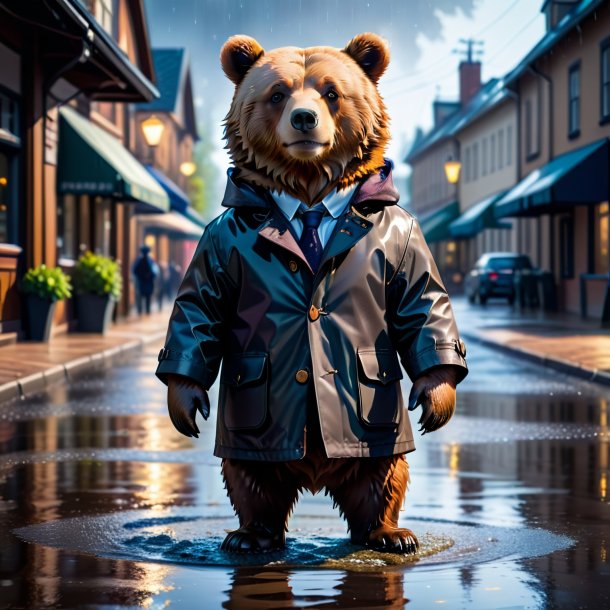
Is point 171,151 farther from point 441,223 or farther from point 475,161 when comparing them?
point 441,223

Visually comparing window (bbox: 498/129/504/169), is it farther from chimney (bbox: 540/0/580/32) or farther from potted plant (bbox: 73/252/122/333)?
potted plant (bbox: 73/252/122/333)

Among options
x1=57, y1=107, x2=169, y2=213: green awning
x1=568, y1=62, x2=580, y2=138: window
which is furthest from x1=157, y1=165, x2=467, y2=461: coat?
x1=568, y1=62, x2=580, y2=138: window

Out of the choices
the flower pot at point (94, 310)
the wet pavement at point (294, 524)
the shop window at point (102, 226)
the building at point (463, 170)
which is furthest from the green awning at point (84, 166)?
the building at point (463, 170)

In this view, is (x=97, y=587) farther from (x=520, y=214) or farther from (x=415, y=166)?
(x=415, y=166)

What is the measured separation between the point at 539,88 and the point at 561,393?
72.1 feet

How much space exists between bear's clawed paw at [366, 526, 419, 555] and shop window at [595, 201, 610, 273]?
22910mm

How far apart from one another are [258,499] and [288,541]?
0.49 meters

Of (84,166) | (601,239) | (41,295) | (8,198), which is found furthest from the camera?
(601,239)

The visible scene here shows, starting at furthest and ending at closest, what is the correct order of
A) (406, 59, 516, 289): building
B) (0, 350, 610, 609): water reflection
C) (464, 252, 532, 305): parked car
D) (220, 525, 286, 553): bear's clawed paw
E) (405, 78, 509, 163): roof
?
1. (405, 78, 509, 163): roof
2. (406, 59, 516, 289): building
3. (464, 252, 532, 305): parked car
4. (220, 525, 286, 553): bear's clawed paw
5. (0, 350, 610, 609): water reflection

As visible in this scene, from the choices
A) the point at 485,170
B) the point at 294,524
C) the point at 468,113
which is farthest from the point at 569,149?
the point at 468,113

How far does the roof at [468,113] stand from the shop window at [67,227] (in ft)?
75.7

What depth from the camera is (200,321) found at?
4766 millimetres

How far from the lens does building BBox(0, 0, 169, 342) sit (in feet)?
58.6

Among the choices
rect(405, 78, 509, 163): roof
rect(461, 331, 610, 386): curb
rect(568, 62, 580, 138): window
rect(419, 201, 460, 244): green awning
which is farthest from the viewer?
rect(419, 201, 460, 244): green awning
